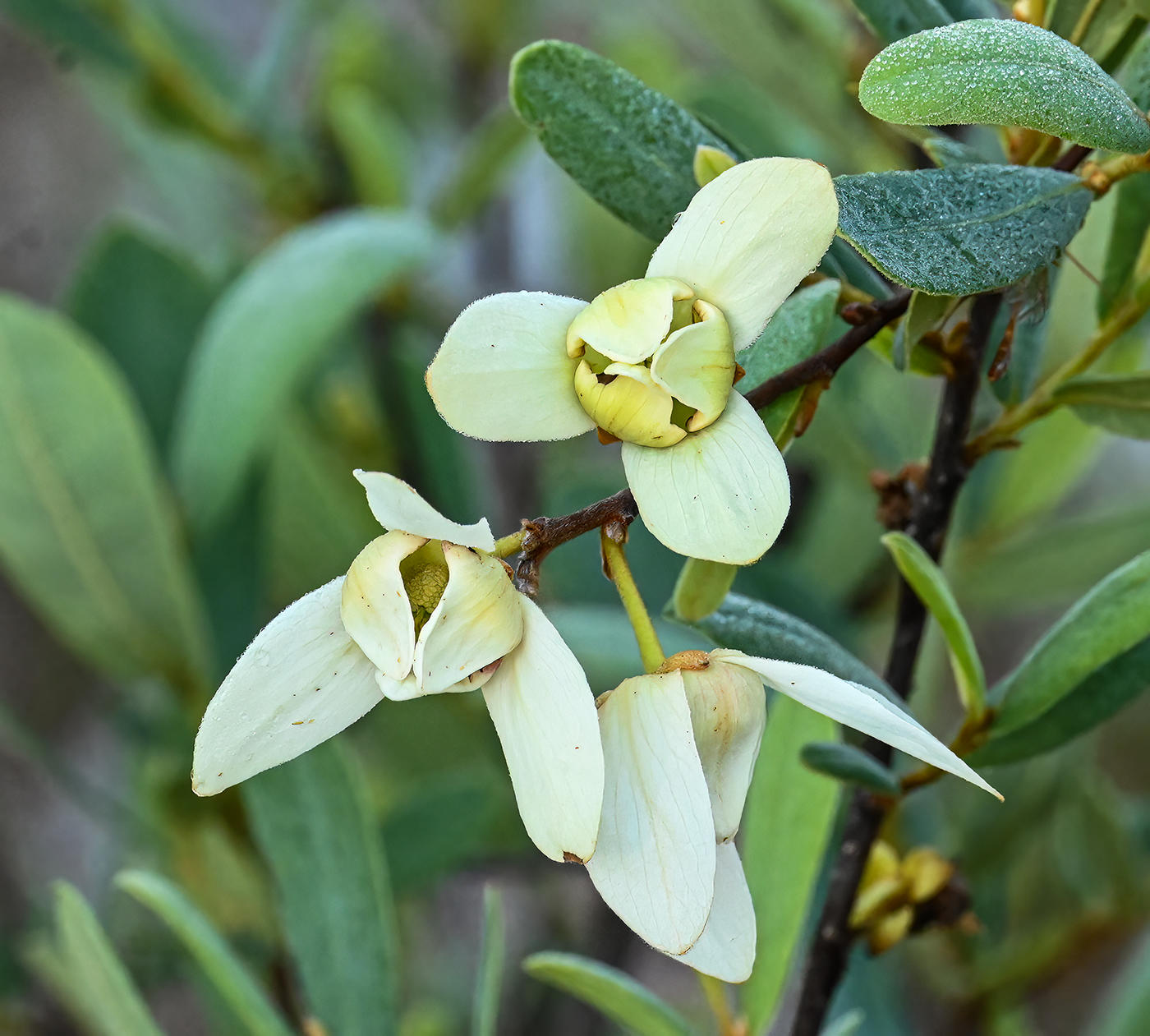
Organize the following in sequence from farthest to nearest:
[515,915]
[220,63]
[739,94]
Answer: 1. [515,915]
2. [220,63]
3. [739,94]

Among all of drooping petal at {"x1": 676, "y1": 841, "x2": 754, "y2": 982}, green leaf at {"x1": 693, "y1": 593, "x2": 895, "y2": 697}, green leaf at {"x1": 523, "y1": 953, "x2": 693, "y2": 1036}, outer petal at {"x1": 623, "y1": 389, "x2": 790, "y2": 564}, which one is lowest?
green leaf at {"x1": 523, "y1": 953, "x2": 693, "y2": 1036}

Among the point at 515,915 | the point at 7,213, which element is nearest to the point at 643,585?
the point at 515,915

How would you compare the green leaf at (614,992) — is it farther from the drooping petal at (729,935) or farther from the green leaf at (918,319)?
the green leaf at (918,319)

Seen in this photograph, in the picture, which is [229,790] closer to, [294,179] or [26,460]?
[26,460]

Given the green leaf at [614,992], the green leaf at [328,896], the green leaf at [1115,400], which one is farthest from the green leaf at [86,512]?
the green leaf at [1115,400]

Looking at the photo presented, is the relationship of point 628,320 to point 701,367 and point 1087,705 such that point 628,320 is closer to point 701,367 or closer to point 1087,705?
point 701,367

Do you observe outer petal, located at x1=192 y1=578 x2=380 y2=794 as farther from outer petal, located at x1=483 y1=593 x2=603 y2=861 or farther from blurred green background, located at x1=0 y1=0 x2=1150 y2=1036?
blurred green background, located at x1=0 y1=0 x2=1150 y2=1036

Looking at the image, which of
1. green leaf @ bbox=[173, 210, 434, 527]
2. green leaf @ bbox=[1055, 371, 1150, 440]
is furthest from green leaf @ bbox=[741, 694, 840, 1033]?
green leaf @ bbox=[173, 210, 434, 527]
